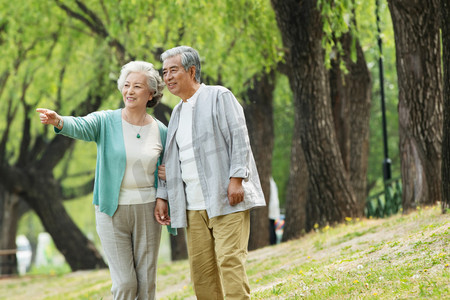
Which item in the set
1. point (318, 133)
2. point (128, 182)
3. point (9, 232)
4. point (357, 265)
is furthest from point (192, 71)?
point (9, 232)

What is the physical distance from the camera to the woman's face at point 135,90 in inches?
213

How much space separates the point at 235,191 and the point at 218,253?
1.54 feet

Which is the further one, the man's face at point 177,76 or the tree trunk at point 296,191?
the tree trunk at point 296,191

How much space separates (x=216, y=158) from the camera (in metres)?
5.05

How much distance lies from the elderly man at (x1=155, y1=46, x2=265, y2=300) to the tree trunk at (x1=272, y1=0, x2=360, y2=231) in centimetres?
622

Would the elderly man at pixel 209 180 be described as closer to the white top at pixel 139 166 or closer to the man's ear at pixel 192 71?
the man's ear at pixel 192 71

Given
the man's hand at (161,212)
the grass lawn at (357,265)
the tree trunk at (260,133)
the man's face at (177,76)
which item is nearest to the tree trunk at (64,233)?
the tree trunk at (260,133)

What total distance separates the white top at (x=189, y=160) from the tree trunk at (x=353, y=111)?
8.16m

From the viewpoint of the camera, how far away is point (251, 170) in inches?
203

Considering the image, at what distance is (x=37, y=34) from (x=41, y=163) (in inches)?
164

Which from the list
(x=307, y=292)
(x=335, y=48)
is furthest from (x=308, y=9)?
(x=307, y=292)

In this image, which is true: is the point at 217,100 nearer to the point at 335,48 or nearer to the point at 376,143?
the point at 335,48

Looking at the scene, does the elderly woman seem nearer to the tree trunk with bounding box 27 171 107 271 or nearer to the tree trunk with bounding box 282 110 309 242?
the tree trunk with bounding box 282 110 309 242

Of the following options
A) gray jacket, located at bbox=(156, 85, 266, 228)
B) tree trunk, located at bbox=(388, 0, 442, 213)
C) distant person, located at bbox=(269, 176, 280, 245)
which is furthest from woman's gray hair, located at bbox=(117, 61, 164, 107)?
distant person, located at bbox=(269, 176, 280, 245)
